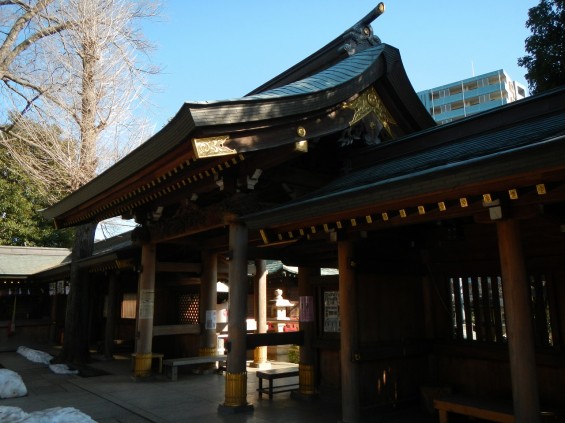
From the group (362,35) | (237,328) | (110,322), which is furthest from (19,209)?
(362,35)

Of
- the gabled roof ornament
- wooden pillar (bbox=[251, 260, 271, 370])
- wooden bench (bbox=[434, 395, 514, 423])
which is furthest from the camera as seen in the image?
wooden pillar (bbox=[251, 260, 271, 370])

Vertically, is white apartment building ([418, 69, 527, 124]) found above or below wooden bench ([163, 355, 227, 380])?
above

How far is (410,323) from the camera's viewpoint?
6.89m

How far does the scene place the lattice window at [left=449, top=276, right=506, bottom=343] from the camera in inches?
245

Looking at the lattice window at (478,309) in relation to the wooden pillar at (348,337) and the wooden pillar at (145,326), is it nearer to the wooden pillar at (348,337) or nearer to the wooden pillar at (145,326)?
the wooden pillar at (348,337)

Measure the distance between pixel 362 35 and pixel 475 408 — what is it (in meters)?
6.84

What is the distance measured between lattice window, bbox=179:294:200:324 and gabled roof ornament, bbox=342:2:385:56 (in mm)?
7844

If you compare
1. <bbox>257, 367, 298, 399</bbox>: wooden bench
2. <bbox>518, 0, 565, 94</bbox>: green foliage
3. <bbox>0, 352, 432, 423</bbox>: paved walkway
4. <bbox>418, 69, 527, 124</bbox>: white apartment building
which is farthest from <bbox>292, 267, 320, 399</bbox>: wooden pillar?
<bbox>418, 69, 527, 124</bbox>: white apartment building

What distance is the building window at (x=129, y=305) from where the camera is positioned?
15.8 m

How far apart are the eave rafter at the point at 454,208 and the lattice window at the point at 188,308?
7.84 metres

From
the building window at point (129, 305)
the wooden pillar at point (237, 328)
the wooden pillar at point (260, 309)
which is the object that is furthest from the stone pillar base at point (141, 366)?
the building window at point (129, 305)

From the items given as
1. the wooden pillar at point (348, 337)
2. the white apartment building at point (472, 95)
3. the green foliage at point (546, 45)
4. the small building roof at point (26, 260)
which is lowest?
the wooden pillar at point (348, 337)

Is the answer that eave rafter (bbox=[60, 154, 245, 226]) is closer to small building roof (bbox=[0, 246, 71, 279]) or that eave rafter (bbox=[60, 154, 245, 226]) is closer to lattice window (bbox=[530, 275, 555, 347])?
lattice window (bbox=[530, 275, 555, 347])

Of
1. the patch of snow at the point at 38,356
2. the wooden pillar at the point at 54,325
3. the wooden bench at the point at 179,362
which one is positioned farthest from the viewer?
the wooden pillar at the point at 54,325
